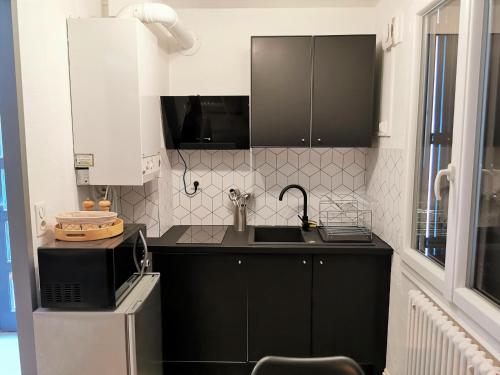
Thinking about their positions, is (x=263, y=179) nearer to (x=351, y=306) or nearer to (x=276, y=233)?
(x=276, y=233)

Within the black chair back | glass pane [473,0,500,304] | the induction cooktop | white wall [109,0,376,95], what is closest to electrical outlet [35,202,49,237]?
the induction cooktop

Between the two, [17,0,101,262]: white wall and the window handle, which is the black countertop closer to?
[17,0,101,262]: white wall

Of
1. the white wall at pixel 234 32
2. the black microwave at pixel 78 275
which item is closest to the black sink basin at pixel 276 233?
the white wall at pixel 234 32

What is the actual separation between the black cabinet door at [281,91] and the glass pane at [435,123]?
0.74 meters

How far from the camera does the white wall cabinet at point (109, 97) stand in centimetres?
212

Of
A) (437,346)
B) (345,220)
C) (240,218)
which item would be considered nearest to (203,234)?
(240,218)

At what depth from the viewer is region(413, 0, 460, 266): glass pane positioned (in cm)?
192

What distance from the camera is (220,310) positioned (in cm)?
255

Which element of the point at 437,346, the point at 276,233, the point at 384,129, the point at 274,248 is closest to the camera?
the point at 437,346

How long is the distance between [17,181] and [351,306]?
6.63ft

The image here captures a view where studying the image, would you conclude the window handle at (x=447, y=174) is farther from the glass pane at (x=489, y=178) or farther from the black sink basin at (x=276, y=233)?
the black sink basin at (x=276, y=233)

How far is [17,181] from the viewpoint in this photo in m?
1.69

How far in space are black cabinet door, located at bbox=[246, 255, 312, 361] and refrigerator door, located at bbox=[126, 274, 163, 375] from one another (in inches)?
24.9

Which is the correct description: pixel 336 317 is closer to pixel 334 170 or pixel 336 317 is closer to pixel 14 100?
pixel 334 170
